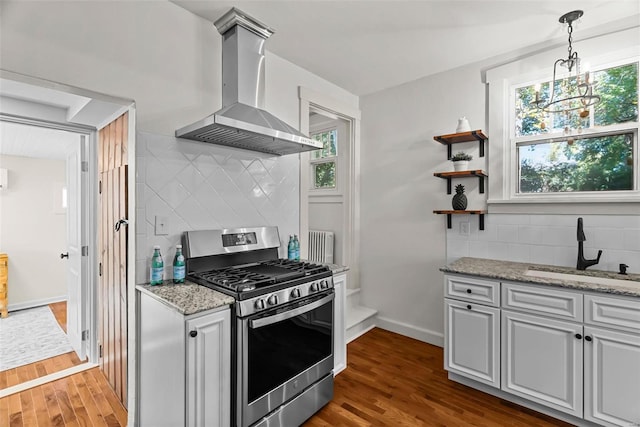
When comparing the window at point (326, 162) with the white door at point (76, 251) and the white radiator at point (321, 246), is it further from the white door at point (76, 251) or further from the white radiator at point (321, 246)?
the white door at point (76, 251)

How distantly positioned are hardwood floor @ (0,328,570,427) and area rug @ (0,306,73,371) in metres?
0.69

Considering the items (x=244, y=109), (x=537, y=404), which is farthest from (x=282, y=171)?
(x=537, y=404)

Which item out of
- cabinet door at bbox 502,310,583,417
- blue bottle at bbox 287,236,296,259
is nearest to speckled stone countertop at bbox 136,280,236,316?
blue bottle at bbox 287,236,296,259

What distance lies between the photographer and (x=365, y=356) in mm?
2818

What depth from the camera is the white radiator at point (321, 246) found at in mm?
3828

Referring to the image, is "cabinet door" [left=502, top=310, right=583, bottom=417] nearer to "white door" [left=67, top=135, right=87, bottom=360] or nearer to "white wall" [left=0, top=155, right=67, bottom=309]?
"white door" [left=67, top=135, right=87, bottom=360]

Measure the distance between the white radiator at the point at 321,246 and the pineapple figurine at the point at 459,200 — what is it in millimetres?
1561

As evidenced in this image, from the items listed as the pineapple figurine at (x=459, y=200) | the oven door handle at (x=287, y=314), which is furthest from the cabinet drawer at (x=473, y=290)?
the oven door handle at (x=287, y=314)

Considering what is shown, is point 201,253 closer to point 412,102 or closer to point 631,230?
point 412,102

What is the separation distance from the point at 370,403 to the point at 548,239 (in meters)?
1.87

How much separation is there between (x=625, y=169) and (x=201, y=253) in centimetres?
304

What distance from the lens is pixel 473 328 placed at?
7.34ft

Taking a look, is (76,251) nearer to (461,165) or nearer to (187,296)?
(187,296)

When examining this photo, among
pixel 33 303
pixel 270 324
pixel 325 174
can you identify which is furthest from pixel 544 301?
pixel 33 303
